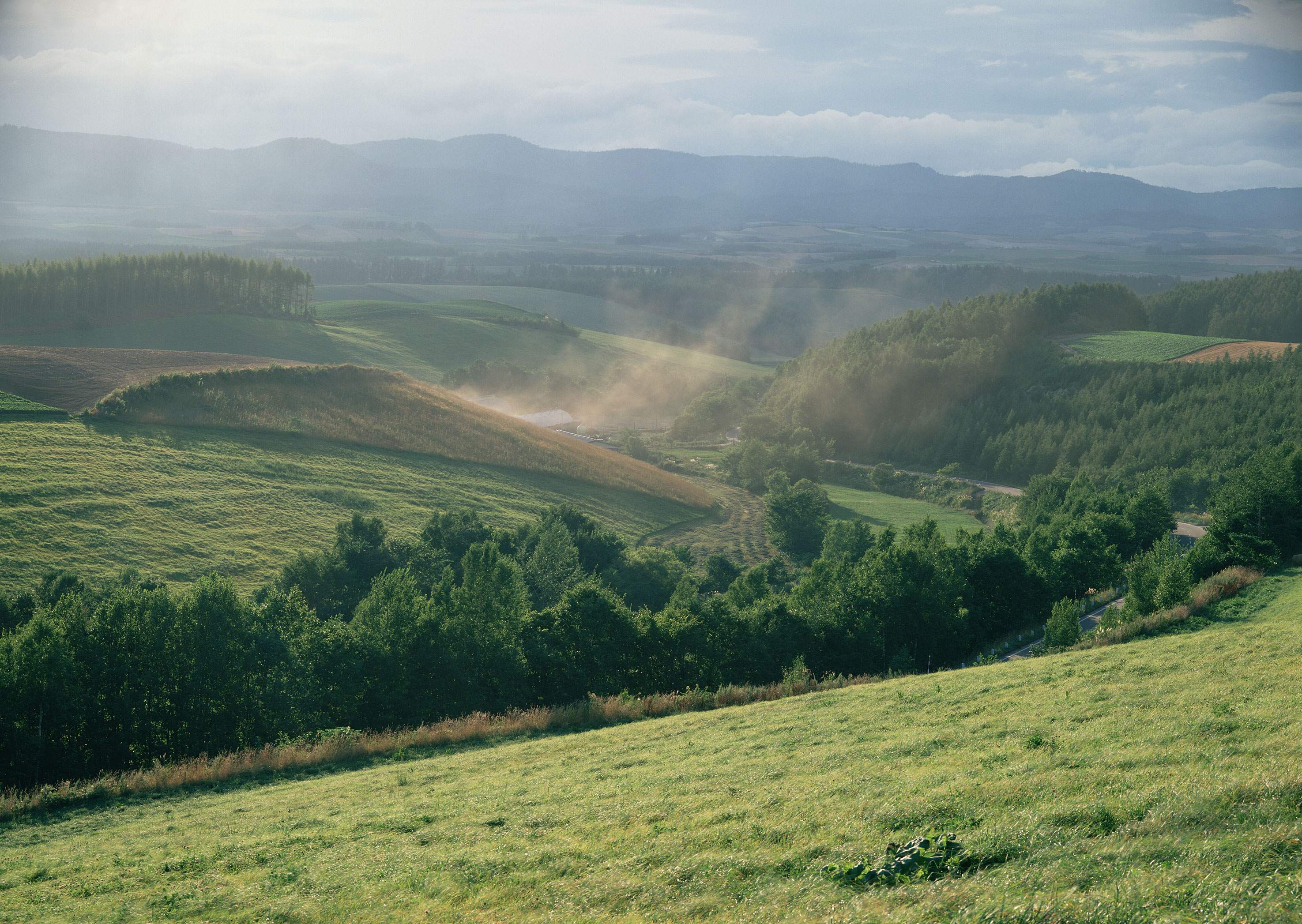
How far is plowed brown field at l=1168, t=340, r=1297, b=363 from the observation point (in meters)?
134

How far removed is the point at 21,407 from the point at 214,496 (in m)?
23.4

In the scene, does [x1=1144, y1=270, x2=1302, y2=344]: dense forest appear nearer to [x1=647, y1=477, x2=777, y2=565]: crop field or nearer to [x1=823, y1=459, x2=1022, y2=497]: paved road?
[x1=823, y1=459, x2=1022, y2=497]: paved road

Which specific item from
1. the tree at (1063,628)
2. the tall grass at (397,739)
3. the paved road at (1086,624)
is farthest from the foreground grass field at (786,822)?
the paved road at (1086,624)

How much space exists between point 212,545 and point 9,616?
19.3m

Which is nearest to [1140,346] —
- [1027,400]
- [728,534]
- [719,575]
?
[1027,400]

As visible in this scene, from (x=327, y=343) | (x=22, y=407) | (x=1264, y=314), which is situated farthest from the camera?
(x=1264, y=314)

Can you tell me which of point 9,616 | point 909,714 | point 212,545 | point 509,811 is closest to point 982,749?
point 909,714

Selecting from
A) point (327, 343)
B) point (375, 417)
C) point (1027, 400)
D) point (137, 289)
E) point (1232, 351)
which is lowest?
point (375, 417)

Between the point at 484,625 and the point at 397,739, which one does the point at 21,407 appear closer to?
the point at 484,625

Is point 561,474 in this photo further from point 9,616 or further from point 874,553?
point 9,616

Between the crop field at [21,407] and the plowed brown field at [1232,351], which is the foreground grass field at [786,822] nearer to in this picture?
the crop field at [21,407]

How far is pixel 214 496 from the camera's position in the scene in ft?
234

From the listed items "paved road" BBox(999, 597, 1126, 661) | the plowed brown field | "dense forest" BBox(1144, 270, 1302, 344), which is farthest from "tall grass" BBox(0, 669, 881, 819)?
"dense forest" BBox(1144, 270, 1302, 344)

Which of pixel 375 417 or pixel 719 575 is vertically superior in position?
pixel 375 417
